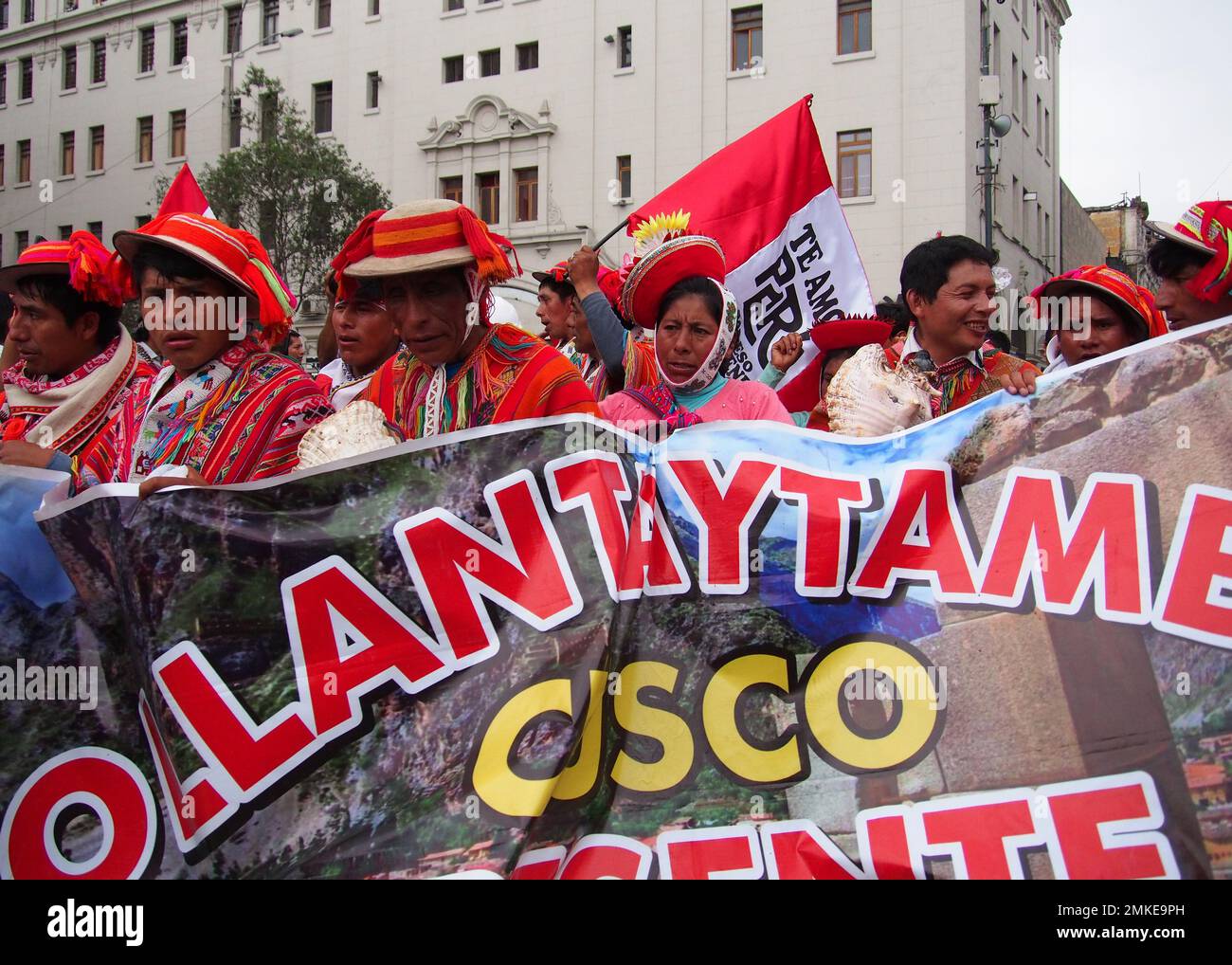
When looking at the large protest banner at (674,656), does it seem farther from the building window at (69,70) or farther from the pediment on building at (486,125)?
the building window at (69,70)

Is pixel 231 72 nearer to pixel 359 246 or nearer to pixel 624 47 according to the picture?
pixel 624 47

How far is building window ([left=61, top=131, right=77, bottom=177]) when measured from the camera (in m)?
37.0

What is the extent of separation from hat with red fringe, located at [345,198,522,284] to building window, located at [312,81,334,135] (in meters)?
30.8

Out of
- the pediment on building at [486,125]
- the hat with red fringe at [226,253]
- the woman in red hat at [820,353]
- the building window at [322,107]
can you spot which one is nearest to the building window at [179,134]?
the building window at [322,107]

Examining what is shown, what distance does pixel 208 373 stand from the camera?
9.65 ft

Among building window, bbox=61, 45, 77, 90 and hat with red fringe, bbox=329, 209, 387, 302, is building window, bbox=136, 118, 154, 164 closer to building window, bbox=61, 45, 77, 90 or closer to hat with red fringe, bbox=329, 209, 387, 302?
building window, bbox=61, 45, 77, 90

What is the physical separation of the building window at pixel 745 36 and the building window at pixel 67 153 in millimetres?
24172

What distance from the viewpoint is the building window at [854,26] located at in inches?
959

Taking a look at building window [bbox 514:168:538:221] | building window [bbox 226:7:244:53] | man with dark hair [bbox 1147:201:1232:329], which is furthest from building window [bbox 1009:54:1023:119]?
man with dark hair [bbox 1147:201:1232:329]

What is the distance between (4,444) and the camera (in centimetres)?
272

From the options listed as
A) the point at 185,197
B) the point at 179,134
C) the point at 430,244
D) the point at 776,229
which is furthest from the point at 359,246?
the point at 179,134

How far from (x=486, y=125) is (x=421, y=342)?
27.4m
